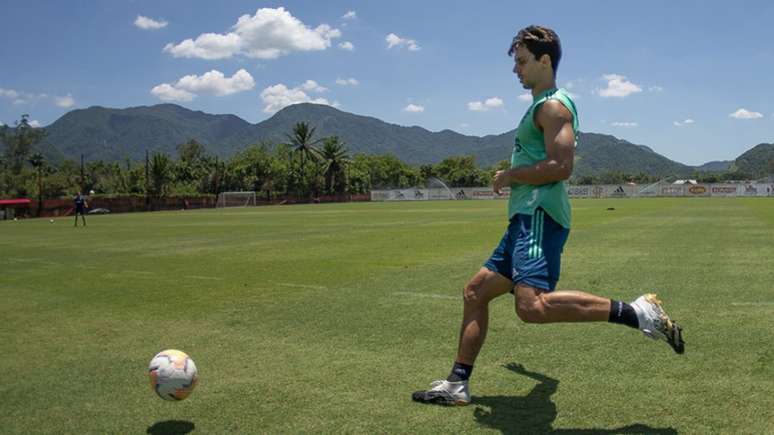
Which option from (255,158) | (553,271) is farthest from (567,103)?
(255,158)

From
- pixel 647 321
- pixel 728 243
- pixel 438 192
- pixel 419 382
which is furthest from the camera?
pixel 438 192

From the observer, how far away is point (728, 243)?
1441 cm

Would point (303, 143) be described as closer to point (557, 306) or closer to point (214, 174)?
point (214, 174)

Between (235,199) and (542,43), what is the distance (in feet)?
264

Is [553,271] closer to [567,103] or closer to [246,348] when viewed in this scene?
[567,103]

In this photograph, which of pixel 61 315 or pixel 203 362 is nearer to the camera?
pixel 203 362

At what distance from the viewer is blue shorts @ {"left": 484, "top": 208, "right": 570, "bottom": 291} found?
12.5 feet

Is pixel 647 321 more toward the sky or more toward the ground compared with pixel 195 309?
more toward the sky

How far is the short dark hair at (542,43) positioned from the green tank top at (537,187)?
0.23 meters

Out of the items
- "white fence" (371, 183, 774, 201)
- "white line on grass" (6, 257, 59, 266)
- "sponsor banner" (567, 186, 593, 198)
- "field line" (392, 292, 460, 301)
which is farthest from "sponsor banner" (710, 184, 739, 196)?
"field line" (392, 292, 460, 301)

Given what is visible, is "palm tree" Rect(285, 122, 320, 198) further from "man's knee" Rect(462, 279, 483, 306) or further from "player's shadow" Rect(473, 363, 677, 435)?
"player's shadow" Rect(473, 363, 677, 435)

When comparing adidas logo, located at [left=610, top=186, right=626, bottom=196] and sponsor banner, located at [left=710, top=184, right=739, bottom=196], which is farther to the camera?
adidas logo, located at [left=610, top=186, right=626, bottom=196]

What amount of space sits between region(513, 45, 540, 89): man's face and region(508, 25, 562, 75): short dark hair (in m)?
0.03

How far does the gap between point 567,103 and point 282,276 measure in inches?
278
